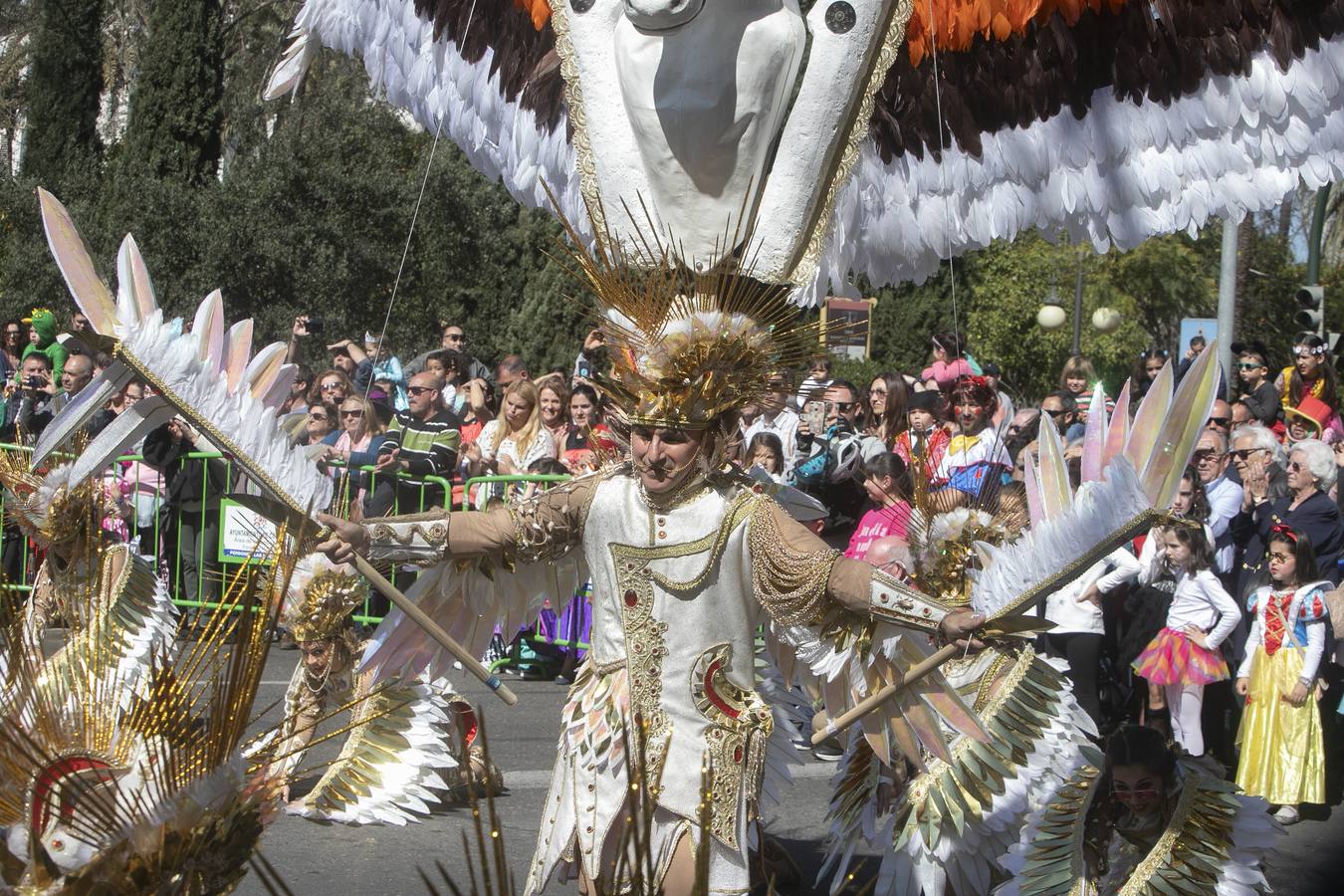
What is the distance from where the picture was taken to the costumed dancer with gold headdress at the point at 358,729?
588 cm

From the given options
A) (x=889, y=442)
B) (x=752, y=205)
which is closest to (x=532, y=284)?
(x=889, y=442)

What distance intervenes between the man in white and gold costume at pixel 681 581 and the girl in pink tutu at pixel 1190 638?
3121 millimetres

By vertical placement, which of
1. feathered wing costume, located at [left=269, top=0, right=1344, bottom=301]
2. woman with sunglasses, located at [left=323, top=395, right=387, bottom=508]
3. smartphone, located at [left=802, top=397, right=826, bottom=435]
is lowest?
woman with sunglasses, located at [left=323, top=395, right=387, bottom=508]

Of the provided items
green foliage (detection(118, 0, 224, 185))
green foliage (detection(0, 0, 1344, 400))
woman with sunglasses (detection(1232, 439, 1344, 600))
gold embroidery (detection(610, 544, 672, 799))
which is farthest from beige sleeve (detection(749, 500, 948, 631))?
green foliage (detection(118, 0, 224, 185))

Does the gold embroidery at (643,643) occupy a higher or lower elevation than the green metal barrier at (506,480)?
lower

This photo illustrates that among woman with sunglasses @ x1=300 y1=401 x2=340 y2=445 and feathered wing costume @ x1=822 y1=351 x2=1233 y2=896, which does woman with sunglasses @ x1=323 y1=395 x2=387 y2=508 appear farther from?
feathered wing costume @ x1=822 y1=351 x2=1233 y2=896

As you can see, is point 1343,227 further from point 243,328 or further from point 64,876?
point 64,876

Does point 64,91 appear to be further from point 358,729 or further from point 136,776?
point 136,776

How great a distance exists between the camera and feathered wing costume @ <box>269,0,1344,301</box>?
475cm

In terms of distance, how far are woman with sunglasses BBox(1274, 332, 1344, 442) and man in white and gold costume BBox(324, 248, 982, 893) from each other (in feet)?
21.0

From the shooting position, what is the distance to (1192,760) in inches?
181

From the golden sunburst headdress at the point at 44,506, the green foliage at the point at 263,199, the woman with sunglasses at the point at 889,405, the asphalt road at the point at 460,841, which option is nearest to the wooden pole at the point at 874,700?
the asphalt road at the point at 460,841

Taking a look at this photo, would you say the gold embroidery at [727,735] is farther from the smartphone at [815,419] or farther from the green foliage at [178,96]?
the green foliage at [178,96]

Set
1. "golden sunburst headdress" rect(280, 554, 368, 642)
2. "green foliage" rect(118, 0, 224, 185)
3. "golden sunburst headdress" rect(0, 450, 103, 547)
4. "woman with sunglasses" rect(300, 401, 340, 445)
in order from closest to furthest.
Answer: "golden sunburst headdress" rect(0, 450, 103, 547) → "golden sunburst headdress" rect(280, 554, 368, 642) → "woman with sunglasses" rect(300, 401, 340, 445) → "green foliage" rect(118, 0, 224, 185)
